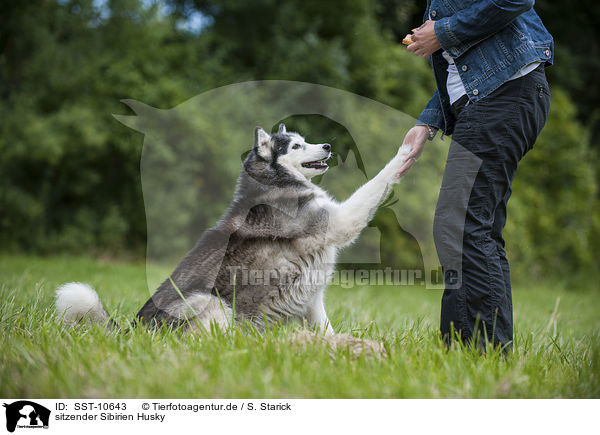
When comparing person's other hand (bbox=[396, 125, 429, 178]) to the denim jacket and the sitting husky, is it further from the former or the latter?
the denim jacket

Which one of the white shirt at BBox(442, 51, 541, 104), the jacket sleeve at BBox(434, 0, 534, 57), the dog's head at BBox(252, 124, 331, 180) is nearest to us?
the jacket sleeve at BBox(434, 0, 534, 57)

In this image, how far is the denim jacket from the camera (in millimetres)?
2070

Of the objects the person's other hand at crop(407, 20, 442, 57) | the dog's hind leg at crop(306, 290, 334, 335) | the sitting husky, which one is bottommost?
the dog's hind leg at crop(306, 290, 334, 335)

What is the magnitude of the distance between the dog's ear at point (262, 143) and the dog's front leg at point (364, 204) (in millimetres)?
746

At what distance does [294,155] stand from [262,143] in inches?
9.2

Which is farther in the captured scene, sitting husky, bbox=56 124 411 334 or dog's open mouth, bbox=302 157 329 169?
dog's open mouth, bbox=302 157 329 169

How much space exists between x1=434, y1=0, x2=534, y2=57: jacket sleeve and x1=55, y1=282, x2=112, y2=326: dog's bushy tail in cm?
231

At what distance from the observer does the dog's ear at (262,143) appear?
123 inches

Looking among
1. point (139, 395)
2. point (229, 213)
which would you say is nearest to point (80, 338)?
point (139, 395)

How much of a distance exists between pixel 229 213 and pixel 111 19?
280 inches
